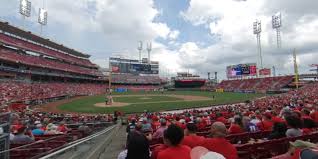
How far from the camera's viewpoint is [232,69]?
9044 centimetres

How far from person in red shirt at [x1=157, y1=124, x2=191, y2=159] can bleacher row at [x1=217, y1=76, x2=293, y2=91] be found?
256ft

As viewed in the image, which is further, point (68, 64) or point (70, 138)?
point (68, 64)

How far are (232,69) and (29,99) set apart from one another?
240ft

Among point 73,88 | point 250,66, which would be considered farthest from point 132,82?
point 250,66

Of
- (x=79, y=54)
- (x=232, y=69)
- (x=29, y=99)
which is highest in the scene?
(x=79, y=54)

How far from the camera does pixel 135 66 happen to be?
11800 centimetres

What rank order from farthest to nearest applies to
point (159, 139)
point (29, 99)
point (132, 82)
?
point (132, 82)
point (29, 99)
point (159, 139)

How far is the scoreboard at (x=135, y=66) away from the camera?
115312 millimetres

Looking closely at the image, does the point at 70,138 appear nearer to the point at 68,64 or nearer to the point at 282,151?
the point at 282,151

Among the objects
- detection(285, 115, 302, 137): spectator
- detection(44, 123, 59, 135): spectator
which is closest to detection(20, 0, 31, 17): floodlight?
detection(44, 123, 59, 135): spectator

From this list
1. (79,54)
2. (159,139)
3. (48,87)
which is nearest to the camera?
(159,139)

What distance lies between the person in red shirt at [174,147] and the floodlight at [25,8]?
244ft

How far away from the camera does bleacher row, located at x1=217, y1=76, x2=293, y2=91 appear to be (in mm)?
73931

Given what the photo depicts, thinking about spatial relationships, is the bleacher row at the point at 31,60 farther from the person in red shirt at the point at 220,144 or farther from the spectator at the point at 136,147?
the person in red shirt at the point at 220,144
